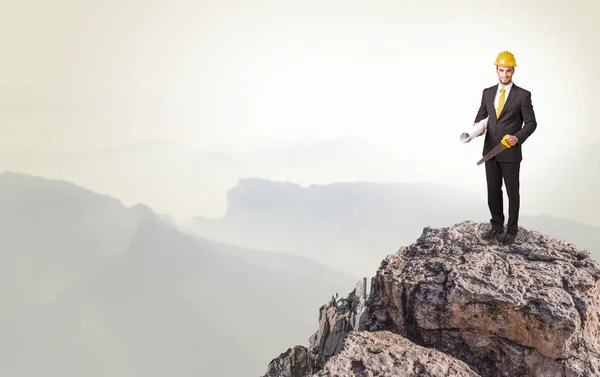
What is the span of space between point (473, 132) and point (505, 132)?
1.14ft

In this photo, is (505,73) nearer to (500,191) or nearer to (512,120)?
(512,120)

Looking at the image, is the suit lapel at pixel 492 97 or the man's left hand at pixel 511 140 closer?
the man's left hand at pixel 511 140

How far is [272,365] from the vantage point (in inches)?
291

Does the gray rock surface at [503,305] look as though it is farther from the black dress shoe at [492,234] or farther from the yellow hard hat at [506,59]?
the yellow hard hat at [506,59]

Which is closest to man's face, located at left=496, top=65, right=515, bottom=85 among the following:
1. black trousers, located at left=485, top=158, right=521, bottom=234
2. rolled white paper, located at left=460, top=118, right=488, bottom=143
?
rolled white paper, located at left=460, top=118, right=488, bottom=143

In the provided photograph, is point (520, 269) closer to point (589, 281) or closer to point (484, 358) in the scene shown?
point (589, 281)

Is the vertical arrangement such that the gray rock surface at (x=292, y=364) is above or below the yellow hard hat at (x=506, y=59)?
below

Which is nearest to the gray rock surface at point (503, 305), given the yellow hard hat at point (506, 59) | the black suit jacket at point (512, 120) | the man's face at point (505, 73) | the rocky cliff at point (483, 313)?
the rocky cliff at point (483, 313)

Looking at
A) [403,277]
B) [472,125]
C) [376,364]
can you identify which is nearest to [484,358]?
[403,277]

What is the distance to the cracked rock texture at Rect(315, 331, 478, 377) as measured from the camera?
387 cm

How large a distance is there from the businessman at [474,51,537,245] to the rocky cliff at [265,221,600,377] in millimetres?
367

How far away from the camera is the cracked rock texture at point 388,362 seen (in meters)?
3.87

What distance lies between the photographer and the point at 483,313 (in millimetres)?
A: 4840

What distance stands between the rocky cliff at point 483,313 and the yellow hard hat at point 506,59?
210cm
